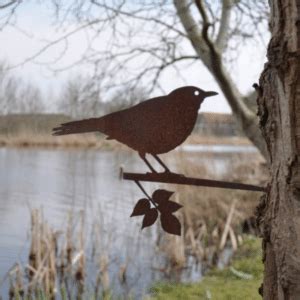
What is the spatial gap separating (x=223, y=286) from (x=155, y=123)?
195cm

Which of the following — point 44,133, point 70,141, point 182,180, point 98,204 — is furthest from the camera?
point 70,141

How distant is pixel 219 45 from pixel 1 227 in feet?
6.76

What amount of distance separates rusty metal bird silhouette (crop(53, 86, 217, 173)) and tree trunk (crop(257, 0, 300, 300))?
136 mm

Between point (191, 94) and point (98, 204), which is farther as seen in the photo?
point (98, 204)

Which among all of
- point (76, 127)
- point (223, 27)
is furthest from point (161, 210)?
point (223, 27)

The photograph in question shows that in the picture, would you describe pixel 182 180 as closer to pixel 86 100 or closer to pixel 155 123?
pixel 155 123

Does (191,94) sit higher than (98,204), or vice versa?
(191,94)

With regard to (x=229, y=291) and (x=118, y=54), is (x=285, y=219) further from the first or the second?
(x=118, y=54)

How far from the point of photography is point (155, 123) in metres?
0.72

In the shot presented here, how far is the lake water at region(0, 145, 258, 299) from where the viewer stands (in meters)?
2.86

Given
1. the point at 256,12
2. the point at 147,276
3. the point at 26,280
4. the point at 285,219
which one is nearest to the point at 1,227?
the point at 26,280

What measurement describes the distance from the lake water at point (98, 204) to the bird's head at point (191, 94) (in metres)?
1.05

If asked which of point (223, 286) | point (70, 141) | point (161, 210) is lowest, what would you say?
point (223, 286)

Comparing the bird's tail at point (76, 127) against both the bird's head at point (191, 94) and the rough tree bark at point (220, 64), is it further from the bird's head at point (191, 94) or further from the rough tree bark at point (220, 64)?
the rough tree bark at point (220, 64)
